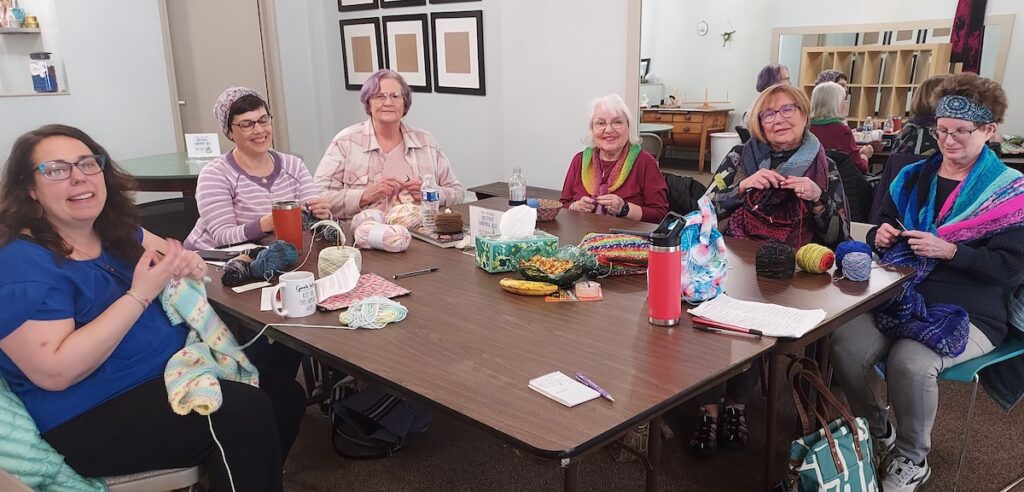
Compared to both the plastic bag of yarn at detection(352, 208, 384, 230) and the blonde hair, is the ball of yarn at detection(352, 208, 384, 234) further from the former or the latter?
the blonde hair

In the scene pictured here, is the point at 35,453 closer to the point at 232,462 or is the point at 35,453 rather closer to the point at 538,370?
the point at 232,462

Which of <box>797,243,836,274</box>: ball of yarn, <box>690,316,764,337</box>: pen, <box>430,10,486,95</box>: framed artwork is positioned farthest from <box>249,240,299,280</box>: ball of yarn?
<box>430,10,486,95</box>: framed artwork

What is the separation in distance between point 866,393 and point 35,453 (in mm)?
2057

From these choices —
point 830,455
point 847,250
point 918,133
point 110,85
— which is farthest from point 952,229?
point 110,85

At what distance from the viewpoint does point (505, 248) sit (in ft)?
6.51

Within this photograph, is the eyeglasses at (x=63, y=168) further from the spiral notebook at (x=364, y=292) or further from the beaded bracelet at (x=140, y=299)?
the spiral notebook at (x=364, y=292)

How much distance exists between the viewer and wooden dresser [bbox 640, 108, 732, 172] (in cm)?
389

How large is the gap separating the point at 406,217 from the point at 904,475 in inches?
68.0

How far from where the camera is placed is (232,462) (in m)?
1.51

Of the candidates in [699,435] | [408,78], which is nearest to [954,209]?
[699,435]

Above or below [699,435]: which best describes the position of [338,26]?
above

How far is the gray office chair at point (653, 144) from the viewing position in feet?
13.3

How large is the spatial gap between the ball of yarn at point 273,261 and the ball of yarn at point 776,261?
4.36ft

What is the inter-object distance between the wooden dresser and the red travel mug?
236 centimetres
